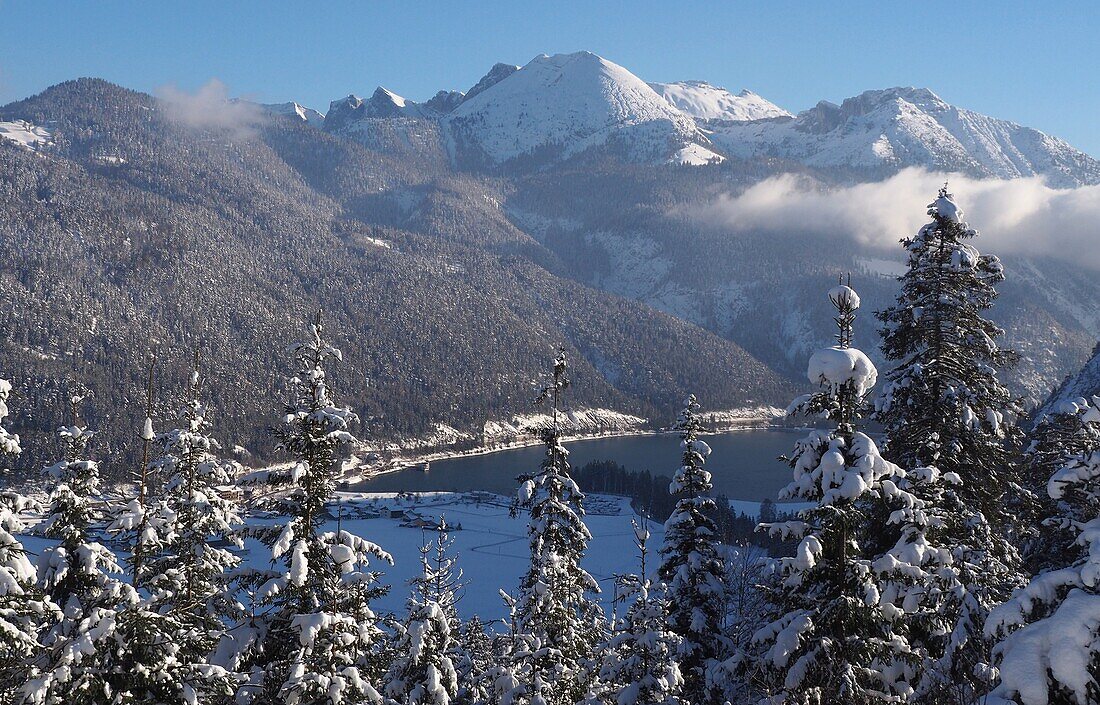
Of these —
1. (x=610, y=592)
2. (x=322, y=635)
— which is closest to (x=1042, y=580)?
(x=322, y=635)

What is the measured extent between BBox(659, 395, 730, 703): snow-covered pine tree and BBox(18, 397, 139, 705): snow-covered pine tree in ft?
48.7

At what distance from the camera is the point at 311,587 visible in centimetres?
1898

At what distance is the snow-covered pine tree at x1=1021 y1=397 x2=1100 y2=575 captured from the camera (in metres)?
18.0

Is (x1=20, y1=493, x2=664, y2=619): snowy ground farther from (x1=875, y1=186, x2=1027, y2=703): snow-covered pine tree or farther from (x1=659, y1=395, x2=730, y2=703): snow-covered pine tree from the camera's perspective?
(x1=875, y1=186, x2=1027, y2=703): snow-covered pine tree

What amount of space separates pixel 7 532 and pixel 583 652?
15317 millimetres

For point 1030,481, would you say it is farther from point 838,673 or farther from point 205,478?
point 205,478

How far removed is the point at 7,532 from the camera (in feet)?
58.1

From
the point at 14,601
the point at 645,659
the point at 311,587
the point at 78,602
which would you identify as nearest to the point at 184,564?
the point at 78,602

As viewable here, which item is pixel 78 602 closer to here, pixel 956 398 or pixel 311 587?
pixel 311 587

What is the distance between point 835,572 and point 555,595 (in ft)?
34.8

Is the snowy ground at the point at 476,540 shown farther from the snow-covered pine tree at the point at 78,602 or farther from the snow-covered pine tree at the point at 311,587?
the snow-covered pine tree at the point at 311,587

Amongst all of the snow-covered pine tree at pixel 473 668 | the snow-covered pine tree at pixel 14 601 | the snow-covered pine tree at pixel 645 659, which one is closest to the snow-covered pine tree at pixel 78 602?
the snow-covered pine tree at pixel 14 601

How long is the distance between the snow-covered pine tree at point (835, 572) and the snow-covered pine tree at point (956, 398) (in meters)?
3.88

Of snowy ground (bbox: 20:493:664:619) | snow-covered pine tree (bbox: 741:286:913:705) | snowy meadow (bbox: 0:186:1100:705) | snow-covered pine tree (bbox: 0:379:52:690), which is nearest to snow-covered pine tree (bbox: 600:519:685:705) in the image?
snowy meadow (bbox: 0:186:1100:705)
